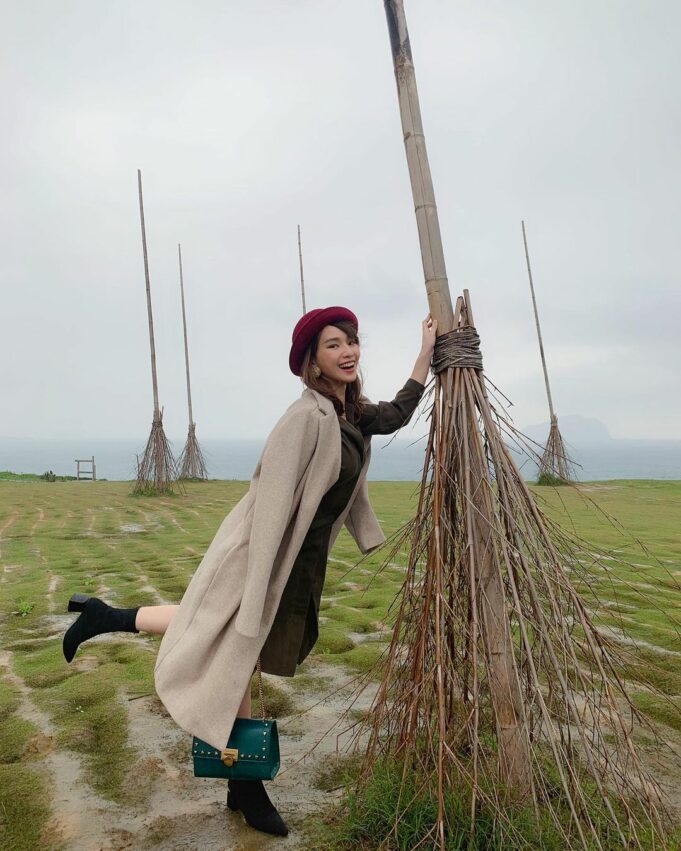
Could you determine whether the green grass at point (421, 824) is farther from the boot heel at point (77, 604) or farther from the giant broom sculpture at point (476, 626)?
the boot heel at point (77, 604)

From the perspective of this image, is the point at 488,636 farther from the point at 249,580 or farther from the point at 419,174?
the point at 419,174

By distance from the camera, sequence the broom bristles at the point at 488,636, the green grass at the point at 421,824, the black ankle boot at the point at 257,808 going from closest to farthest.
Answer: the green grass at the point at 421,824 < the broom bristles at the point at 488,636 < the black ankle boot at the point at 257,808

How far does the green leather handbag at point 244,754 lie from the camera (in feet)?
5.21

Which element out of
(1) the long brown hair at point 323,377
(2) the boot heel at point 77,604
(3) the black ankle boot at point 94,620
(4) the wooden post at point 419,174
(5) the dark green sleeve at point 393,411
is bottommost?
(3) the black ankle boot at point 94,620

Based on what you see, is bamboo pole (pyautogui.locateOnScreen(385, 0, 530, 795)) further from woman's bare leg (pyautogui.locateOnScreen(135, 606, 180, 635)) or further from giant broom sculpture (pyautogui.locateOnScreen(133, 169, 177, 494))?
giant broom sculpture (pyautogui.locateOnScreen(133, 169, 177, 494))

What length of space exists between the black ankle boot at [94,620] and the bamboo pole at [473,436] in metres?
1.11

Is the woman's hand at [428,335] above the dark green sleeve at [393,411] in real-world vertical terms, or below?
above

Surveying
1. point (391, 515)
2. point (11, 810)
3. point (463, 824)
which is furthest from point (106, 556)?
point (463, 824)

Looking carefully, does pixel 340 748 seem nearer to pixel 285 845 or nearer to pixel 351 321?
pixel 285 845

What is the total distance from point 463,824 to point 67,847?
3.25 ft

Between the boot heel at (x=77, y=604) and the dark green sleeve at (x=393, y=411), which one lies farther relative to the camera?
the boot heel at (x=77, y=604)

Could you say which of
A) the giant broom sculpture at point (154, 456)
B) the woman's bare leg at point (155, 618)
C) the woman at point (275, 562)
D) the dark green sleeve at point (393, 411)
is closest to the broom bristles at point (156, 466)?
the giant broom sculpture at point (154, 456)

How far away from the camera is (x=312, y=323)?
1.78m

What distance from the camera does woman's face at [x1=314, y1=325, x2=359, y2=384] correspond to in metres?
1.79
